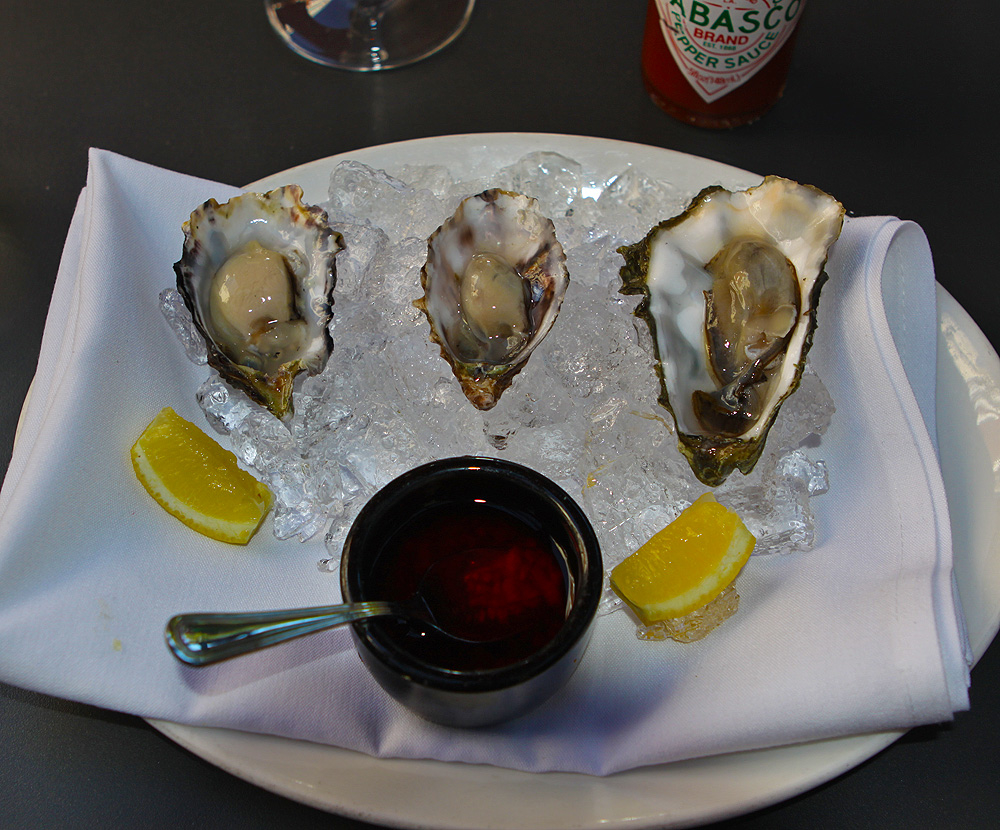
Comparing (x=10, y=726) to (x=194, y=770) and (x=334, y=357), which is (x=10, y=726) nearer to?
(x=194, y=770)

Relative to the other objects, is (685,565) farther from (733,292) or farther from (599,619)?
(733,292)

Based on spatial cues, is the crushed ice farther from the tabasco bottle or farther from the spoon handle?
the tabasco bottle

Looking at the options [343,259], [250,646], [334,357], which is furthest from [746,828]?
[343,259]

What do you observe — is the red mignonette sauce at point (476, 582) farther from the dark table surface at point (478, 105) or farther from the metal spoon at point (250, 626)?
the dark table surface at point (478, 105)

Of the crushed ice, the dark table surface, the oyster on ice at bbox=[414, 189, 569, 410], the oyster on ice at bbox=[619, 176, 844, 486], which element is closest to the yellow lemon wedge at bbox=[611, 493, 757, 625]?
the crushed ice

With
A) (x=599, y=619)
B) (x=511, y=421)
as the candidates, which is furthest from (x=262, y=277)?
(x=599, y=619)
